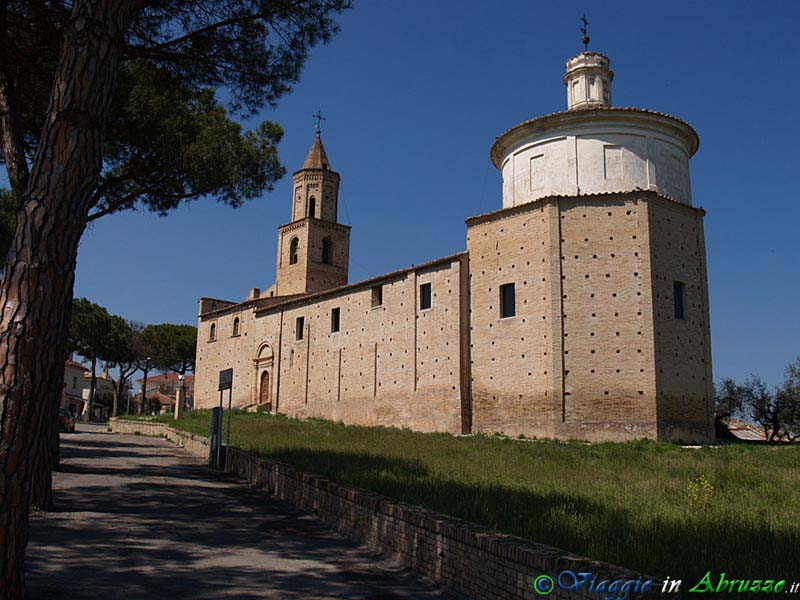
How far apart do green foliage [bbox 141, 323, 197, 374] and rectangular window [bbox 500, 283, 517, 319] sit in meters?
36.9

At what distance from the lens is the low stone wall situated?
4.09 m

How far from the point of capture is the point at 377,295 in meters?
25.0

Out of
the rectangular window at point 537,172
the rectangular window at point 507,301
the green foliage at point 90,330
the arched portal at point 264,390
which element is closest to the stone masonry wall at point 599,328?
the rectangular window at point 507,301

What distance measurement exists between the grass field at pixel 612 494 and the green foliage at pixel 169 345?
39954 mm

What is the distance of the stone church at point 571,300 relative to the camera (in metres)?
17.9

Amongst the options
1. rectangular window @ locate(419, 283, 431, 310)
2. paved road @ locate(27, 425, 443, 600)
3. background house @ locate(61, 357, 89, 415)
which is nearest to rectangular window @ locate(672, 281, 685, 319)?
rectangular window @ locate(419, 283, 431, 310)

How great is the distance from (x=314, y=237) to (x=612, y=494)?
28.4 metres

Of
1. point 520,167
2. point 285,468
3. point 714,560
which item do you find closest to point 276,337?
point 520,167

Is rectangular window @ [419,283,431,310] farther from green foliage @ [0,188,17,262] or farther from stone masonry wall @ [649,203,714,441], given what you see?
green foliage @ [0,188,17,262]

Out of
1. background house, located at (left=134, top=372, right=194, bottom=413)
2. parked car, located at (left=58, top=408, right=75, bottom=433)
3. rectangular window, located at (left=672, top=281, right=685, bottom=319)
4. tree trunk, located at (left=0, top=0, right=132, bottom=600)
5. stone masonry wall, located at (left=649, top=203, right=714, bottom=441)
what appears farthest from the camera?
background house, located at (left=134, top=372, right=194, bottom=413)

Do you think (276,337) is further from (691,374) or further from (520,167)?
(691,374)

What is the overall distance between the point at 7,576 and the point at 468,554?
9.74ft

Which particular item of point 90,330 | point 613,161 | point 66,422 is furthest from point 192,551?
point 90,330

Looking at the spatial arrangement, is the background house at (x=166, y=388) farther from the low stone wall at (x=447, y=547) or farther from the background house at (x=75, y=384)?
the low stone wall at (x=447, y=547)
